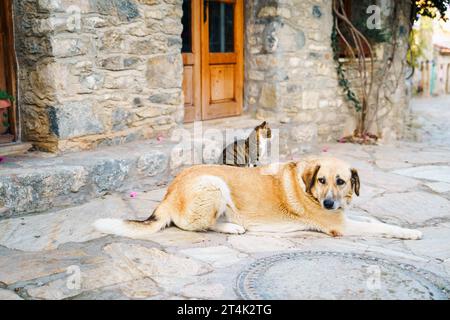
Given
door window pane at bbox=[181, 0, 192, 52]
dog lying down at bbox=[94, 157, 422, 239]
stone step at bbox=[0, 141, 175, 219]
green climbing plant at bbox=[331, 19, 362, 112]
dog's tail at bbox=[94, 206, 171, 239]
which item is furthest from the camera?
green climbing plant at bbox=[331, 19, 362, 112]

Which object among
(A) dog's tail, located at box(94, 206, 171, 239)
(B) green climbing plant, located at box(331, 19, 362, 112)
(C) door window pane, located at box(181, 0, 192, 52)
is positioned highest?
(C) door window pane, located at box(181, 0, 192, 52)

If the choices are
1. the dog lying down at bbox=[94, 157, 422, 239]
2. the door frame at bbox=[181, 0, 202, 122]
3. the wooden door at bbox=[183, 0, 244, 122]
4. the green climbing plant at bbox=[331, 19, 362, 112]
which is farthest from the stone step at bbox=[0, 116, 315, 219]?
the green climbing plant at bbox=[331, 19, 362, 112]

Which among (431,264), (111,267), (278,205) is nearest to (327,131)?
(278,205)

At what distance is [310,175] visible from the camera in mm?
3801

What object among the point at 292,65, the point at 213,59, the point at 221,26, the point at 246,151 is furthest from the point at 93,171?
the point at 292,65

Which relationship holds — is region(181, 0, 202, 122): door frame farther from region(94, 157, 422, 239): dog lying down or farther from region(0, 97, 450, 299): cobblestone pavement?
region(94, 157, 422, 239): dog lying down

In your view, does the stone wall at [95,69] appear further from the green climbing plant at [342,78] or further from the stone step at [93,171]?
the green climbing plant at [342,78]

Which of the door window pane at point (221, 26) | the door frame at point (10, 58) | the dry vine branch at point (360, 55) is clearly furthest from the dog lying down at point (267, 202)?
the dry vine branch at point (360, 55)

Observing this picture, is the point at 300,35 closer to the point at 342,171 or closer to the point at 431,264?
the point at 342,171

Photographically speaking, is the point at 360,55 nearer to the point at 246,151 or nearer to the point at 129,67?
the point at 246,151

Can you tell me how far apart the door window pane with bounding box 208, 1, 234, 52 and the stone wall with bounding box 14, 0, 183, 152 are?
1.14 metres

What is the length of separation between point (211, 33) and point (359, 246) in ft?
13.7

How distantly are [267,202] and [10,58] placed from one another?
2959 mm

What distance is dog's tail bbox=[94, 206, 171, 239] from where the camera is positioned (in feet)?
11.9
